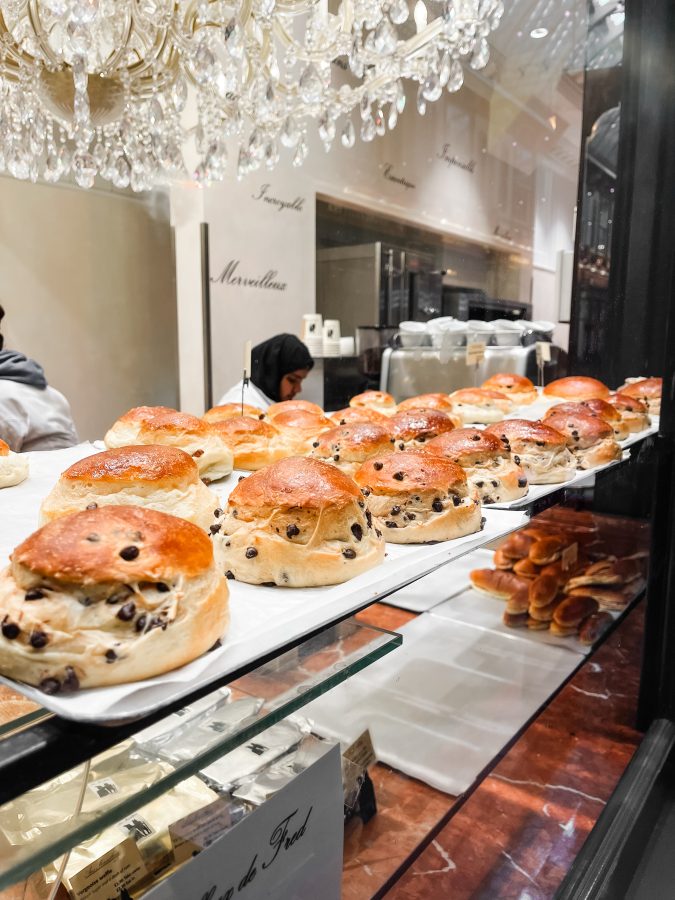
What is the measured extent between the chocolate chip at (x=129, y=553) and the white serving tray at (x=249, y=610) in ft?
0.46

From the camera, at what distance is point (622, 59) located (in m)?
3.39

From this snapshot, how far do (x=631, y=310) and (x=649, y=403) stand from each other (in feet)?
2.02

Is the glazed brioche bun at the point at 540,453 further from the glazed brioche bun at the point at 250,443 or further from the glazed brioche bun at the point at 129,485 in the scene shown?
the glazed brioche bun at the point at 129,485

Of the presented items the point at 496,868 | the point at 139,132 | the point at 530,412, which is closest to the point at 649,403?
the point at 530,412

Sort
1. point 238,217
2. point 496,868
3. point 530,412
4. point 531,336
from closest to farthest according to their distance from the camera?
point 496,868 < point 530,412 < point 531,336 < point 238,217

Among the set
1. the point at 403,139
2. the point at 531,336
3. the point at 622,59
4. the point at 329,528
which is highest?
the point at 403,139

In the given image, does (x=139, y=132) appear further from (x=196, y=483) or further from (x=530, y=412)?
(x=196, y=483)

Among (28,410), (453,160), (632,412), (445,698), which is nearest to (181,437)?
(445,698)

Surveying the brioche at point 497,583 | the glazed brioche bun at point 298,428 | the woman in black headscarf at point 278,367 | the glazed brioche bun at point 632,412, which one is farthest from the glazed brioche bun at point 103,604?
the woman in black headscarf at point 278,367

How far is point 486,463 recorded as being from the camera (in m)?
1.71

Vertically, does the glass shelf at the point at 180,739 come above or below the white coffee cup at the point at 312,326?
below

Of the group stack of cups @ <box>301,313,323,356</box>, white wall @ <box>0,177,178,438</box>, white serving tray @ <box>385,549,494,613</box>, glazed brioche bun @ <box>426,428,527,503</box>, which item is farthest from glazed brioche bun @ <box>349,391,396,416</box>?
white wall @ <box>0,177,178,438</box>

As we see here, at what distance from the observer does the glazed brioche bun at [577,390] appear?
2951 millimetres

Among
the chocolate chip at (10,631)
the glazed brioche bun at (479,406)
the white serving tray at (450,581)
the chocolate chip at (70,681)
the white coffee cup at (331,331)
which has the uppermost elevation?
the white coffee cup at (331,331)
